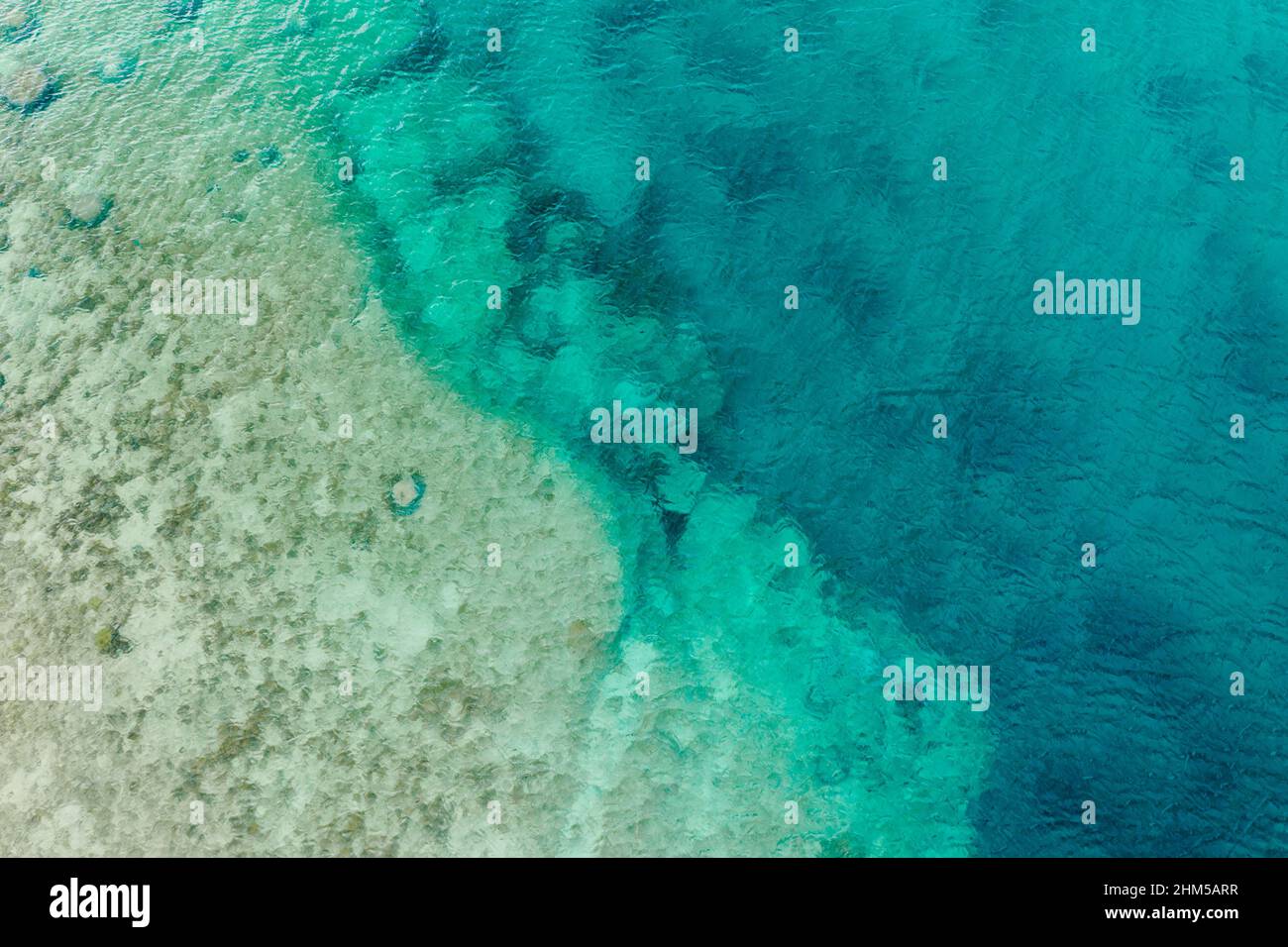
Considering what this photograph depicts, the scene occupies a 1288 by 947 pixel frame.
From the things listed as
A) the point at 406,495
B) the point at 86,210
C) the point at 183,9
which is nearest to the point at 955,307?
the point at 406,495

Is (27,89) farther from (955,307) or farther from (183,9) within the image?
(955,307)

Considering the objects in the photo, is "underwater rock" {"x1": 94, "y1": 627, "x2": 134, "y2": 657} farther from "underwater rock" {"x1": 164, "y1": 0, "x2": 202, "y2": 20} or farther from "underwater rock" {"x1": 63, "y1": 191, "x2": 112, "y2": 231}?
"underwater rock" {"x1": 164, "y1": 0, "x2": 202, "y2": 20}

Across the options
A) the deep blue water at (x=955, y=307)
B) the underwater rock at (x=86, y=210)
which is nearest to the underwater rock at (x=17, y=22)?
the underwater rock at (x=86, y=210)

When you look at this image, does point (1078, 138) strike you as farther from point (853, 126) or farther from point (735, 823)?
point (735, 823)

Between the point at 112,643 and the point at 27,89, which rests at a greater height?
A: the point at 27,89

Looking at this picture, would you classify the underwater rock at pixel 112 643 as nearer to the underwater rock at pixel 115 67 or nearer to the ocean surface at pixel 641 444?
the ocean surface at pixel 641 444

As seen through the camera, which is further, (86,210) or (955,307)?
(86,210)

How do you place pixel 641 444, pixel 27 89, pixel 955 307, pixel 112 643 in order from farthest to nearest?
1. pixel 27 89
2. pixel 955 307
3. pixel 641 444
4. pixel 112 643

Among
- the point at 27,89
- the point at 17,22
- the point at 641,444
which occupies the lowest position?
the point at 641,444
